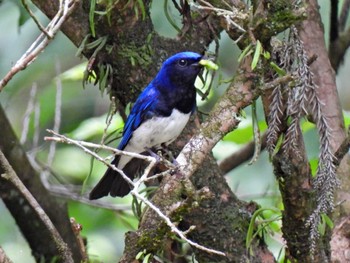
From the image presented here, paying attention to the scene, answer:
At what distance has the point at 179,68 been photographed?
3611mm

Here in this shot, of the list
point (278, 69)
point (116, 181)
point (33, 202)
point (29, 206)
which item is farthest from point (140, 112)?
point (278, 69)

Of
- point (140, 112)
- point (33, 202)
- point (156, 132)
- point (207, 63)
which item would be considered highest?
point (207, 63)

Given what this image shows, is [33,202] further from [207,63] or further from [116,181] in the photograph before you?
[116,181]

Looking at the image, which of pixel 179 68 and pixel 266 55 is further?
pixel 179 68

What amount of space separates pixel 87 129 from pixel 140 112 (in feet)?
3.27

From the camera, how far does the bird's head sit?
11.6 ft

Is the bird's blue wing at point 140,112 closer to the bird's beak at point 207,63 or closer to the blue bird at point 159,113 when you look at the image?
the blue bird at point 159,113

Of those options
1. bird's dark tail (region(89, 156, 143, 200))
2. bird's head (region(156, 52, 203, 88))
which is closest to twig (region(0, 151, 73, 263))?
bird's head (region(156, 52, 203, 88))

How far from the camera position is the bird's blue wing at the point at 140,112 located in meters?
3.58

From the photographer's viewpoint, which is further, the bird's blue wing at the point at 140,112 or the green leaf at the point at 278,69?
the bird's blue wing at the point at 140,112

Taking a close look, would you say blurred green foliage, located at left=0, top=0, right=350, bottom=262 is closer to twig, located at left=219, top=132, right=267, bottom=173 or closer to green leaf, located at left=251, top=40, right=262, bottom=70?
twig, located at left=219, top=132, right=267, bottom=173

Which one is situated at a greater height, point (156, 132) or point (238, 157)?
point (156, 132)

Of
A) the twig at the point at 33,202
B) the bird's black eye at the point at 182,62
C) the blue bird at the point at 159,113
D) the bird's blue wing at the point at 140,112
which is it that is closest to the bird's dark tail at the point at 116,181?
the blue bird at the point at 159,113

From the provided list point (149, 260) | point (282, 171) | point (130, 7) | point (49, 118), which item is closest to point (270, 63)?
point (282, 171)
